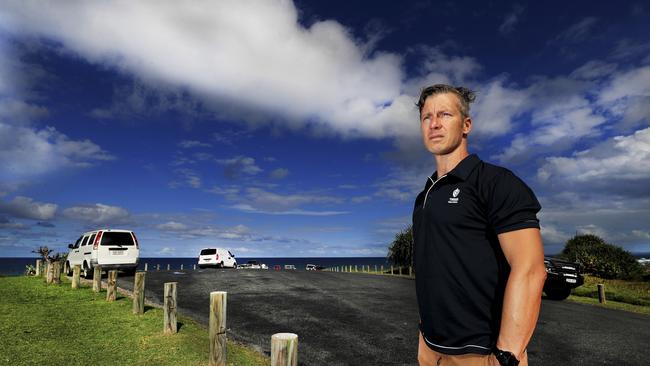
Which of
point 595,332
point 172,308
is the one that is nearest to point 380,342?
point 172,308

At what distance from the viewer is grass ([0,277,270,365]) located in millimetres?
6820

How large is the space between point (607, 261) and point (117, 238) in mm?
30848

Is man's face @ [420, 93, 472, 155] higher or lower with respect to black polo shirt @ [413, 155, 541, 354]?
higher

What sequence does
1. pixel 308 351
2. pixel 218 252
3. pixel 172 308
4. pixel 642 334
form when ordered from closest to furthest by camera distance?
1. pixel 308 351
2. pixel 172 308
3. pixel 642 334
4. pixel 218 252

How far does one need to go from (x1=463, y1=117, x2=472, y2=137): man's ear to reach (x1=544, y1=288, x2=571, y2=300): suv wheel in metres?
17.2

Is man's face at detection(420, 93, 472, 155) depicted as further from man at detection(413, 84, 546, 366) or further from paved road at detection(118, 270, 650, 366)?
paved road at detection(118, 270, 650, 366)

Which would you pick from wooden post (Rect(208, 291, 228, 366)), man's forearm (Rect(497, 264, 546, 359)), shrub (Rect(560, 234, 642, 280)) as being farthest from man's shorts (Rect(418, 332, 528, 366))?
shrub (Rect(560, 234, 642, 280))

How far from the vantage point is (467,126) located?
2.25 meters

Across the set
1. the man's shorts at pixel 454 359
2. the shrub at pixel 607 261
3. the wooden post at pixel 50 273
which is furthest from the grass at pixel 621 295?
the wooden post at pixel 50 273

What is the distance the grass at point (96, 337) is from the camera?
682 cm

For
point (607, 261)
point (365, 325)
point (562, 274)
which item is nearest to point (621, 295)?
point (562, 274)

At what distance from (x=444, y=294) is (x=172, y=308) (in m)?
7.38

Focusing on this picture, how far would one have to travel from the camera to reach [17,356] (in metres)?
6.90

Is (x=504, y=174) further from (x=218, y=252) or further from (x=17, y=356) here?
(x=218, y=252)
